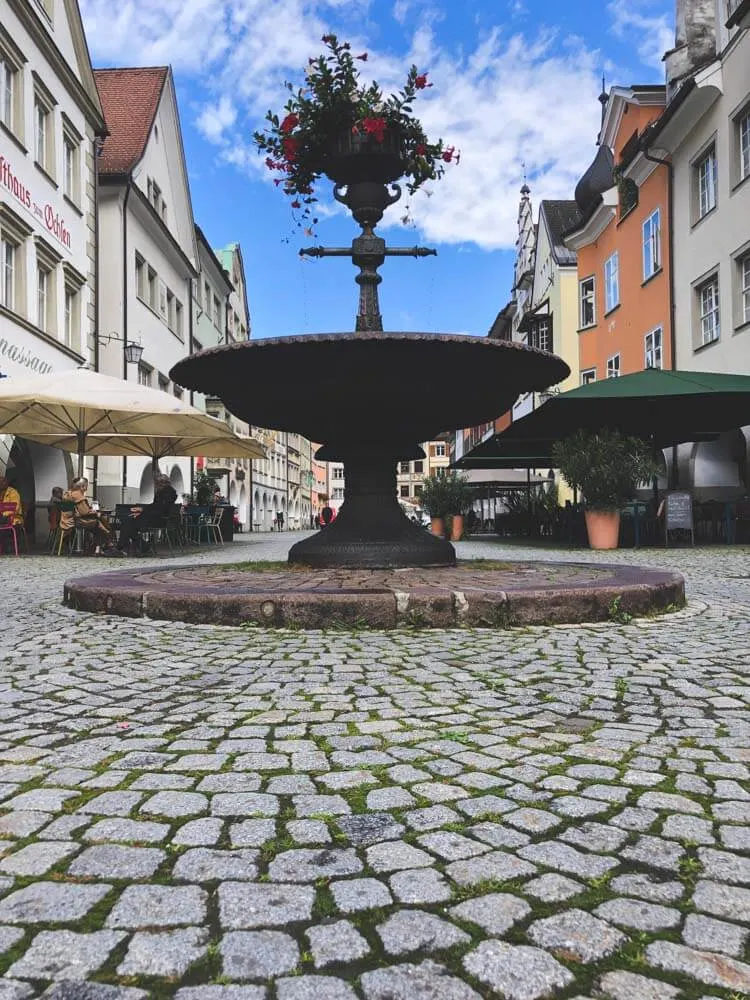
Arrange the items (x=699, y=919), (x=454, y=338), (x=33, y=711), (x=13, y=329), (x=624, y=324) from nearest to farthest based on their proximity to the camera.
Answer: (x=699, y=919)
(x=33, y=711)
(x=454, y=338)
(x=13, y=329)
(x=624, y=324)

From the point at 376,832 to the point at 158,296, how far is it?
1062 inches

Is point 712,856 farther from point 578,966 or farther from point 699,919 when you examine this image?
point 578,966

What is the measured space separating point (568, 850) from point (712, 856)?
1.06 ft

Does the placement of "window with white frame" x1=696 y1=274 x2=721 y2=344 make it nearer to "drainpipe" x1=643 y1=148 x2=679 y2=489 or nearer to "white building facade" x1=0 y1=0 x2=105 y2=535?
"drainpipe" x1=643 y1=148 x2=679 y2=489

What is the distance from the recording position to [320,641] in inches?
186

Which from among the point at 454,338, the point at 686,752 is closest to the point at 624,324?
the point at 454,338

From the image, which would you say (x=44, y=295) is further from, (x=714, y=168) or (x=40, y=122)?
(x=714, y=168)

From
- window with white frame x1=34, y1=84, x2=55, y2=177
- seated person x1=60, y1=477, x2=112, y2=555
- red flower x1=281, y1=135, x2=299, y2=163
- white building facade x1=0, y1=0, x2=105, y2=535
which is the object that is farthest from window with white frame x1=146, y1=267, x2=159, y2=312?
red flower x1=281, y1=135, x2=299, y2=163

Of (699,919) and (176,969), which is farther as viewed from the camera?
(699,919)

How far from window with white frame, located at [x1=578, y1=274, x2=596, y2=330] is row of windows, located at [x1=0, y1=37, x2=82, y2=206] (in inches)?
647

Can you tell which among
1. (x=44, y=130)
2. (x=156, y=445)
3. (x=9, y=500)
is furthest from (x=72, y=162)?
(x=9, y=500)

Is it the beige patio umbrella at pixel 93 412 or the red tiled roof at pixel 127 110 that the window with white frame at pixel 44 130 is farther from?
the beige patio umbrella at pixel 93 412

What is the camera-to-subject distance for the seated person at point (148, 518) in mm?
13852

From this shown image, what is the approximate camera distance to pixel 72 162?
20.5m
